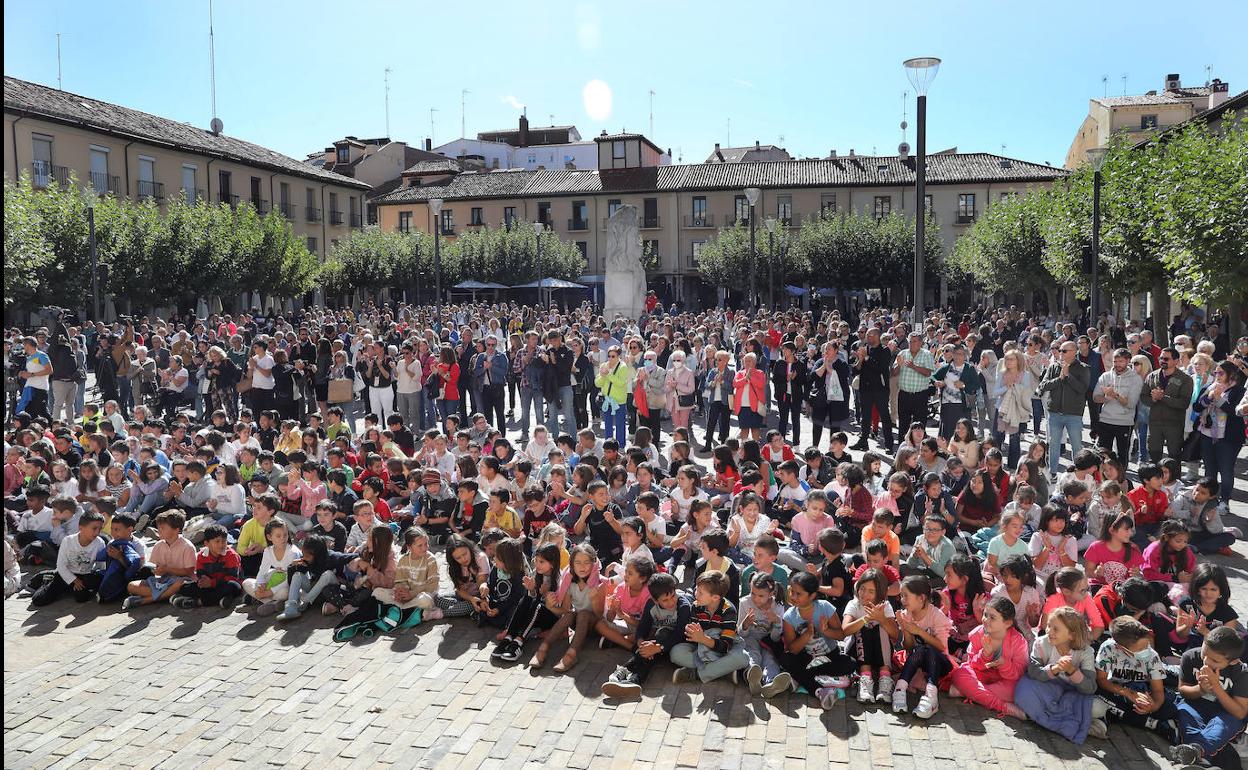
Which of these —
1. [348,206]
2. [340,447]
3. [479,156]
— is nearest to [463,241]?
[348,206]

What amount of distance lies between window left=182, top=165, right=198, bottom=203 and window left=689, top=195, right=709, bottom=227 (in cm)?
2626

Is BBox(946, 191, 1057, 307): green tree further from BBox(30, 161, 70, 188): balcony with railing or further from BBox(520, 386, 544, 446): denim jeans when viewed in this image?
BBox(30, 161, 70, 188): balcony with railing

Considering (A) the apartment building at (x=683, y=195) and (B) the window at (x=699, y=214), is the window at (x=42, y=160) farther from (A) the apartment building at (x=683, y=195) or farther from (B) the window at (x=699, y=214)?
(B) the window at (x=699, y=214)

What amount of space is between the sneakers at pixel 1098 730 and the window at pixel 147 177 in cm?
3901

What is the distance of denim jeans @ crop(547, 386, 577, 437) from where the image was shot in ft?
47.8

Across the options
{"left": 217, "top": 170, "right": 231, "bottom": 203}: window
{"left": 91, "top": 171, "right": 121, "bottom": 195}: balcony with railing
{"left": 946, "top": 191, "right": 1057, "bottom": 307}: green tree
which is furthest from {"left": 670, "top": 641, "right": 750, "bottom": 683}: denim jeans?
{"left": 217, "top": 170, "right": 231, "bottom": 203}: window

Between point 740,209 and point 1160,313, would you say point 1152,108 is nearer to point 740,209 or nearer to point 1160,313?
point 740,209

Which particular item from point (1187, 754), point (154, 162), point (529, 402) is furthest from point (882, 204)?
point (1187, 754)

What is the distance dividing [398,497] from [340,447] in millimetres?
860

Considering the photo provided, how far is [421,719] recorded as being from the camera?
5918 millimetres

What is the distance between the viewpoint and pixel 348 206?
51719 mm

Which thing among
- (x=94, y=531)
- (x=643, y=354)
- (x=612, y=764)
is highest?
(x=643, y=354)

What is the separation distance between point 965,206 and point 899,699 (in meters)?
50.0

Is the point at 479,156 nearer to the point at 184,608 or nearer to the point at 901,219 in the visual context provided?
the point at 901,219
